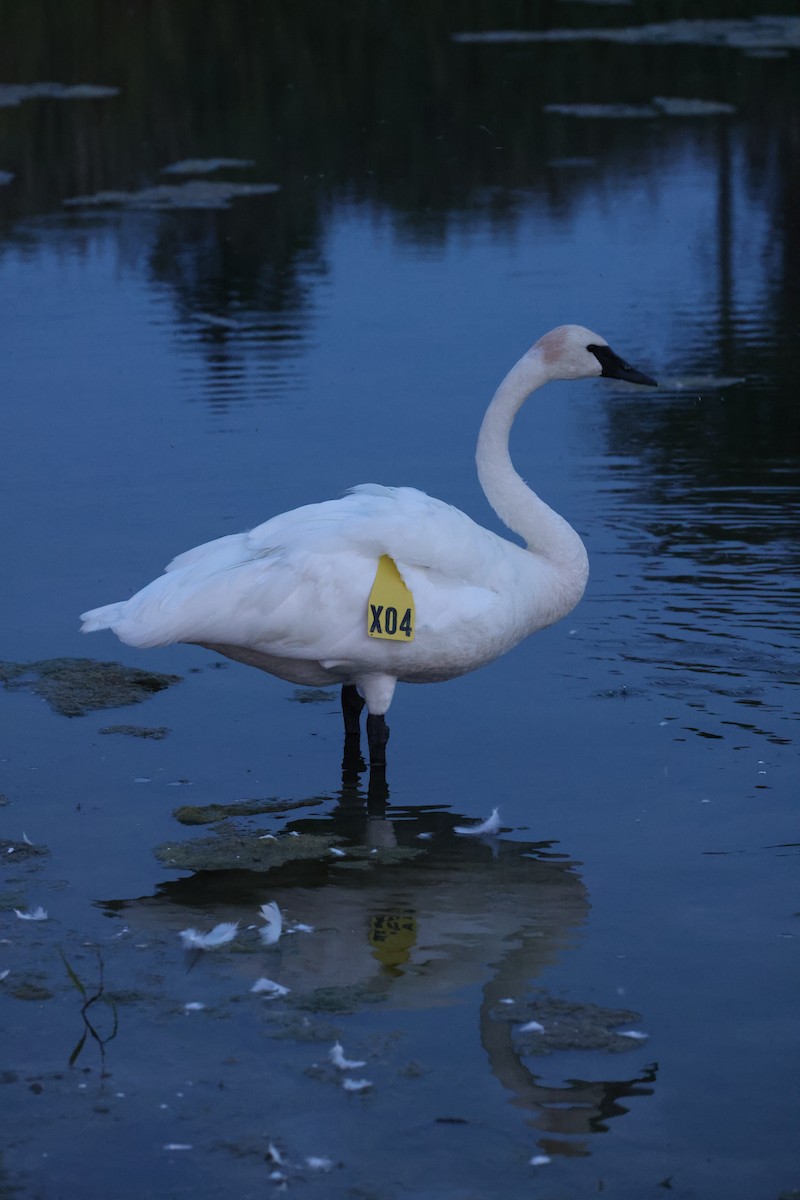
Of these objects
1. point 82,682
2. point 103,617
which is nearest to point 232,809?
point 103,617

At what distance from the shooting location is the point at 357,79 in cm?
2766

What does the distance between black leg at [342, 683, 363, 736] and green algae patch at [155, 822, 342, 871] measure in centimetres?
94

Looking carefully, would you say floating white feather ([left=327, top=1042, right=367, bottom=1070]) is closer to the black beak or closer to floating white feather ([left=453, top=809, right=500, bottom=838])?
floating white feather ([left=453, top=809, right=500, bottom=838])

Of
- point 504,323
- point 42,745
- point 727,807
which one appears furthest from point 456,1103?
point 504,323

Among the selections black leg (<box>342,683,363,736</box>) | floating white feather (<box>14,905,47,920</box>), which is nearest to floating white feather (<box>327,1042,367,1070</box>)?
Answer: floating white feather (<box>14,905,47,920</box>)

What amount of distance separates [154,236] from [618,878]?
43.7 feet

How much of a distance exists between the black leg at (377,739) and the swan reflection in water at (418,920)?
0.17 metres

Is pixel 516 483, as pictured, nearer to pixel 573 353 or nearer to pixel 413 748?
pixel 573 353

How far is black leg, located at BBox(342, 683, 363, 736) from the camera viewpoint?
7.31 meters

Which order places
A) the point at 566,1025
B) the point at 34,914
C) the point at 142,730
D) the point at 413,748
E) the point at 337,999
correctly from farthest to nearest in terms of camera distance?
the point at 142,730 → the point at 413,748 → the point at 34,914 → the point at 337,999 → the point at 566,1025

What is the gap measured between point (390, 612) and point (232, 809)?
866mm

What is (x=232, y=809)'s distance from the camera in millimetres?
6594

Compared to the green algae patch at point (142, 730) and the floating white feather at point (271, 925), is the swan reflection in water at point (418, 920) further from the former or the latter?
the green algae patch at point (142, 730)

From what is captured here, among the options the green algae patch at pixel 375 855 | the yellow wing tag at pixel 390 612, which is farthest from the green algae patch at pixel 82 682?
the green algae patch at pixel 375 855
